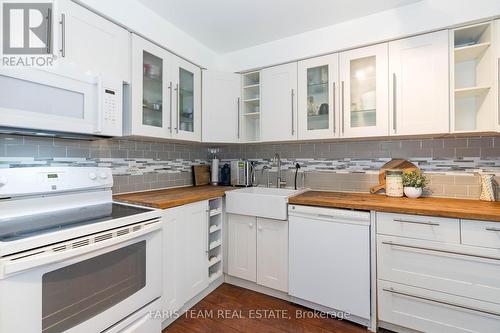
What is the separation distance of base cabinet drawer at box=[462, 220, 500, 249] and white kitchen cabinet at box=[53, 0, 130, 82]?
2.38 metres

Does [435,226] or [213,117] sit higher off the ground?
[213,117]

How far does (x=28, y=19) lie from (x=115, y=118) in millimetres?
634

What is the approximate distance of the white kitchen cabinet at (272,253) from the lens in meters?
1.98

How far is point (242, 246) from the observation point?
2170 mm

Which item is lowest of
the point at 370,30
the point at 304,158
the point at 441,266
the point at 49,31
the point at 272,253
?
the point at 272,253

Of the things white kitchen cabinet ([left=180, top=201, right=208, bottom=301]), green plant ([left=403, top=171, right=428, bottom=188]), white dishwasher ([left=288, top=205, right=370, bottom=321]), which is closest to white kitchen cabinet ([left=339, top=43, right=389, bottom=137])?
green plant ([left=403, top=171, right=428, bottom=188])

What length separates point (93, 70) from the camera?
4.95ft

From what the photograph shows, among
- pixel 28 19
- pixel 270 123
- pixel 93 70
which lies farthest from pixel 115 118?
pixel 270 123

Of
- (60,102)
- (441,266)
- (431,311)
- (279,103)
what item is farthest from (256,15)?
(431,311)

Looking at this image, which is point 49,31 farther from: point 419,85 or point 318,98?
point 419,85

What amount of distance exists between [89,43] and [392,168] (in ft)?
8.11

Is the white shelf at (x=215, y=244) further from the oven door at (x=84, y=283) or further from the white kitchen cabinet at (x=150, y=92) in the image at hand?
the white kitchen cabinet at (x=150, y=92)

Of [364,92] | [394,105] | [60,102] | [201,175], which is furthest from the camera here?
[201,175]

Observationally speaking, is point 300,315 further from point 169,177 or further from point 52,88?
point 52,88
